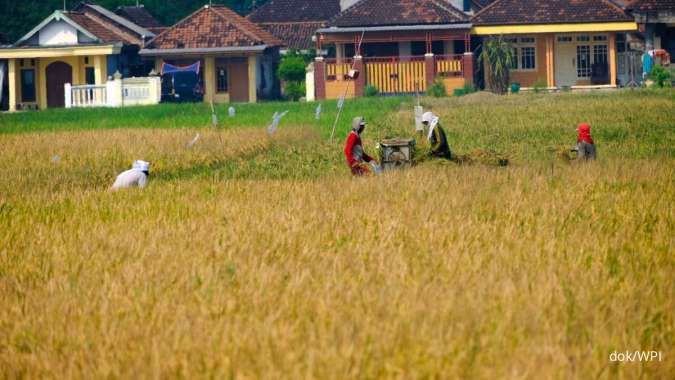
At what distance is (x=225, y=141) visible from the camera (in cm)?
2366

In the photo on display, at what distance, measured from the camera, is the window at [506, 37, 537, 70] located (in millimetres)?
47438

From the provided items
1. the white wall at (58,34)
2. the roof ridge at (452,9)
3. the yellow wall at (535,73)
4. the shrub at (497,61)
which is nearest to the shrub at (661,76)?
the shrub at (497,61)

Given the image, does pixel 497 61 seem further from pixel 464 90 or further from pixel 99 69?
pixel 99 69

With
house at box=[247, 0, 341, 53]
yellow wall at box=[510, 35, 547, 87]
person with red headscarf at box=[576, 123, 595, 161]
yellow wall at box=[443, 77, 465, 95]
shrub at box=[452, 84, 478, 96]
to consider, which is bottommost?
person with red headscarf at box=[576, 123, 595, 161]

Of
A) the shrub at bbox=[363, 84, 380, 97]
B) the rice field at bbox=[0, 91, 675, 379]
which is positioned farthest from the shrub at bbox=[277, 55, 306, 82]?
the rice field at bbox=[0, 91, 675, 379]

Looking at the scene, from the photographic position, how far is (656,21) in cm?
4409

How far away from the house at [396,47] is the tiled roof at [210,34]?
3.00 meters

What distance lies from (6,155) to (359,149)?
780 cm

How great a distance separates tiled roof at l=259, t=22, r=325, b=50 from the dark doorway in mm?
8817

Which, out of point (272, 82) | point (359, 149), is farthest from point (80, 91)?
point (359, 149)

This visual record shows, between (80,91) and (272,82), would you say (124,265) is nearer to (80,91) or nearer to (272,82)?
(80,91)

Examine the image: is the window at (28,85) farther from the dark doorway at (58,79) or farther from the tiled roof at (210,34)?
the tiled roof at (210,34)

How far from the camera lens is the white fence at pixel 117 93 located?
1800 inches

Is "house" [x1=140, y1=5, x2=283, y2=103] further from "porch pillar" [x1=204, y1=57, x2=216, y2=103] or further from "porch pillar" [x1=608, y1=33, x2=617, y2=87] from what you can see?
"porch pillar" [x1=608, y1=33, x2=617, y2=87]
